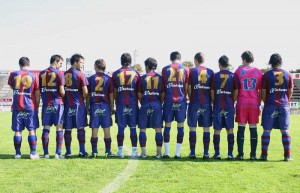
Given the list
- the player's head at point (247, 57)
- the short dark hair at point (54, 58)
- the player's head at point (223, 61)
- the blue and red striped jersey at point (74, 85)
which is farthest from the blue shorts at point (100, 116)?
the player's head at point (247, 57)

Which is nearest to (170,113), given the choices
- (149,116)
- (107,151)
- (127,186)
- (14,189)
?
(149,116)

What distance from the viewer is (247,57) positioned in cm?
890

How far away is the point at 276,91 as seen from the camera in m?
8.77

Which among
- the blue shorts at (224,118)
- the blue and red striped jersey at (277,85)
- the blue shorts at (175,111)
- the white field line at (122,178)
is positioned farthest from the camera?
the blue shorts at (175,111)

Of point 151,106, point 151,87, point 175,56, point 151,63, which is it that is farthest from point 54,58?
point 175,56

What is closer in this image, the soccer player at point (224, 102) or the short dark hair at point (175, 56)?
the soccer player at point (224, 102)

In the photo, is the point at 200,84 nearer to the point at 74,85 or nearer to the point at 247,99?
the point at 247,99

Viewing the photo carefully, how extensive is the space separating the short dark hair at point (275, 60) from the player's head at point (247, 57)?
45cm

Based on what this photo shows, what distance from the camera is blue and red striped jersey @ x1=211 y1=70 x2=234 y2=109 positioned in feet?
29.0

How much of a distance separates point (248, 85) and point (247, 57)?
656 millimetres

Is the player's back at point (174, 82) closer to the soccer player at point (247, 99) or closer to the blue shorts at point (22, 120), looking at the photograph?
the soccer player at point (247, 99)

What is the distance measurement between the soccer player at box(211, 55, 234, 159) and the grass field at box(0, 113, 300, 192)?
1.99ft

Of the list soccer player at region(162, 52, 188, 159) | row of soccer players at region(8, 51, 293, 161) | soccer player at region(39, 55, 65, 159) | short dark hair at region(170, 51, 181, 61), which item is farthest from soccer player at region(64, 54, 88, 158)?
short dark hair at region(170, 51, 181, 61)

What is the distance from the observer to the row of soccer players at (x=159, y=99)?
8.82m
